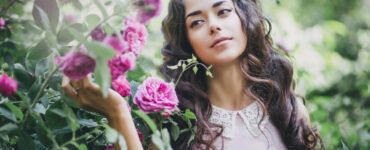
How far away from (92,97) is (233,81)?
33.5 inches

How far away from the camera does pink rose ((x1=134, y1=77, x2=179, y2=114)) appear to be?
1.11 m

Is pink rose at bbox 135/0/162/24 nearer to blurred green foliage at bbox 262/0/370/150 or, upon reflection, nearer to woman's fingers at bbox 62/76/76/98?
woman's fingers at bbox 62/76/76/98

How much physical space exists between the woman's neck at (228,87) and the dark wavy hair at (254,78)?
0.03 m

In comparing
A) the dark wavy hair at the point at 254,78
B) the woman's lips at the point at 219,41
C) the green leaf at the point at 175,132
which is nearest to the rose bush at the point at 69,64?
the green leaf at the point at 175,132

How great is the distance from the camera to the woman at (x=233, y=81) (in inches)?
59.9

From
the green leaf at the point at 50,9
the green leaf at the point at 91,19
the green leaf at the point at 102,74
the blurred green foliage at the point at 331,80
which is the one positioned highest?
the green leaf at the point at 50,9

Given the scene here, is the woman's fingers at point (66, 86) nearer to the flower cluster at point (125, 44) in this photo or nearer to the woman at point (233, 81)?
the flower cluster at point (125, 44)

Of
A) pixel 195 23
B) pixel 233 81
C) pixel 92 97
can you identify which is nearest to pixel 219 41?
pixel 195 23

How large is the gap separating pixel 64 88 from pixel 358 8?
1091 centimetres

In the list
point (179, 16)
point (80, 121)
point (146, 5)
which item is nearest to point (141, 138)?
point (80, 121)

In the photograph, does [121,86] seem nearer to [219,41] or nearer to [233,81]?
[219,41]

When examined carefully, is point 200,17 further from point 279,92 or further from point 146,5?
point 146,5

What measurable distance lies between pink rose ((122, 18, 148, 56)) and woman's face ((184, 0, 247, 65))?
602mm

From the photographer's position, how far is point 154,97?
3.67ft
